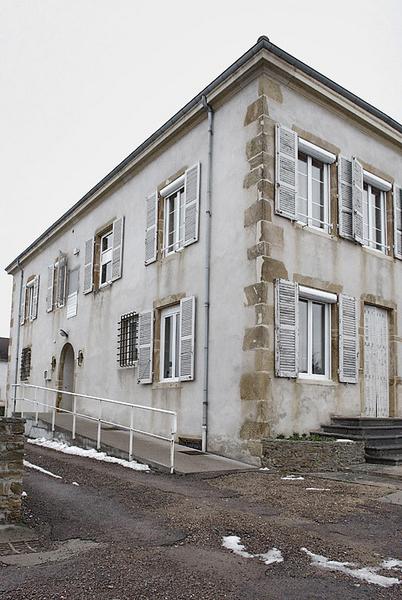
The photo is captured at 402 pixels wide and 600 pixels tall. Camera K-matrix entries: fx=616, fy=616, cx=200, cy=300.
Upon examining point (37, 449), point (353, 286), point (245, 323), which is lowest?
point (37, 449)

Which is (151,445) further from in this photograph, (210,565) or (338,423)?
(210,565)

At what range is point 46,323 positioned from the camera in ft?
66.0

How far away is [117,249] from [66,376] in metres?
5.17

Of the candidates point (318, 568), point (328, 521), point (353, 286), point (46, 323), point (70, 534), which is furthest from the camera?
point (46, 323)

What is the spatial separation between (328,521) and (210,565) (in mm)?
1940

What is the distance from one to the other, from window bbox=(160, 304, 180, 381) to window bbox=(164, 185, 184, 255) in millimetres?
1372

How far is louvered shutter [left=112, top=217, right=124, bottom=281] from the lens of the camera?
50.0 feet

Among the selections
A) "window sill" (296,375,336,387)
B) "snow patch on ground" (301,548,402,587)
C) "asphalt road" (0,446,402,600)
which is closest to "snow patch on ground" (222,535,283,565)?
"asphalt road" (0,446,402,600)

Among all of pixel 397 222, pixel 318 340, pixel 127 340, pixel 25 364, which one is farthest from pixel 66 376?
pixel 397 222

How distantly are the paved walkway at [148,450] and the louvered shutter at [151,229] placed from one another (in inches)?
153

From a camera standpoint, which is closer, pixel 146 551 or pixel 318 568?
pixel 318 568

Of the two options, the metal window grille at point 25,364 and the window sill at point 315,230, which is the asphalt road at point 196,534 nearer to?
the window sill at point 315,230

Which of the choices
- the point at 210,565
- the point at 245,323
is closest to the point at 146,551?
the point at 210,565

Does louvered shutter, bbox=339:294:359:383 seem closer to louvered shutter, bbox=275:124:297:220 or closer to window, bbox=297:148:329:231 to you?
window, bbox=297:148:329:231
